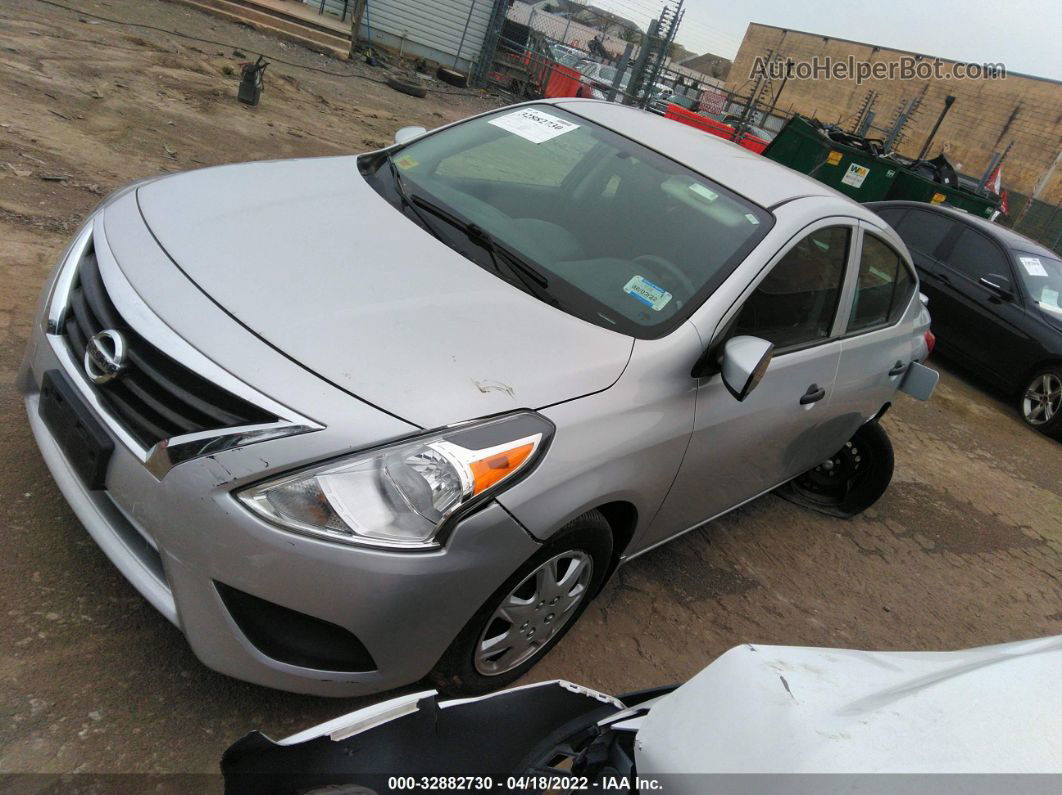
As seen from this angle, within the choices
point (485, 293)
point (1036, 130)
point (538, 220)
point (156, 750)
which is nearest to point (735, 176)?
point (538, 220)

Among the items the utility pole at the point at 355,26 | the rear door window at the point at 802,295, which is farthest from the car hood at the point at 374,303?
the utility pole at the point at 355,26

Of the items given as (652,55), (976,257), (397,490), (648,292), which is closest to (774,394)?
(648,292)

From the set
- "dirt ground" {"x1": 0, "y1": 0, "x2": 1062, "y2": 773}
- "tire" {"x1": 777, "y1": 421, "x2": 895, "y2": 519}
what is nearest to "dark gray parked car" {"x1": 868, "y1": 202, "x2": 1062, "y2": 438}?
"dirt ground" {"x1": 0, "y1": 0, "x2": 1062, "y2": 773}

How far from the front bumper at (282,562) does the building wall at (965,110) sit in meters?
35.6

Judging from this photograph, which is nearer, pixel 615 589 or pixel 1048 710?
pixel 1048 710

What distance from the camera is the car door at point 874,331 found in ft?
11.5

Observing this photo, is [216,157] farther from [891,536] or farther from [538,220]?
[891,536]

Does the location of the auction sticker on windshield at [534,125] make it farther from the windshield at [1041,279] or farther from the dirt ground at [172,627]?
the windshield at [1041,279]

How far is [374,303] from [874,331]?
101 inches

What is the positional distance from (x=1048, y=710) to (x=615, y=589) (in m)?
2.08

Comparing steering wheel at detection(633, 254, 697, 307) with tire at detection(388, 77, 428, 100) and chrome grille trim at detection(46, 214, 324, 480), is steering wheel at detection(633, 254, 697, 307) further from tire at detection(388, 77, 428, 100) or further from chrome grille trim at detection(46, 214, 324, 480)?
tire at detection(388, 77, 428, 100)

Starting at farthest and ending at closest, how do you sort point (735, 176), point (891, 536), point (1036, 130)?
1. point (1036, 130)
2. point (891, 536)
3. point (735, 176)

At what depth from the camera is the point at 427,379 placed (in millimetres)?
2045

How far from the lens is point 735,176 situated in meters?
3.21
